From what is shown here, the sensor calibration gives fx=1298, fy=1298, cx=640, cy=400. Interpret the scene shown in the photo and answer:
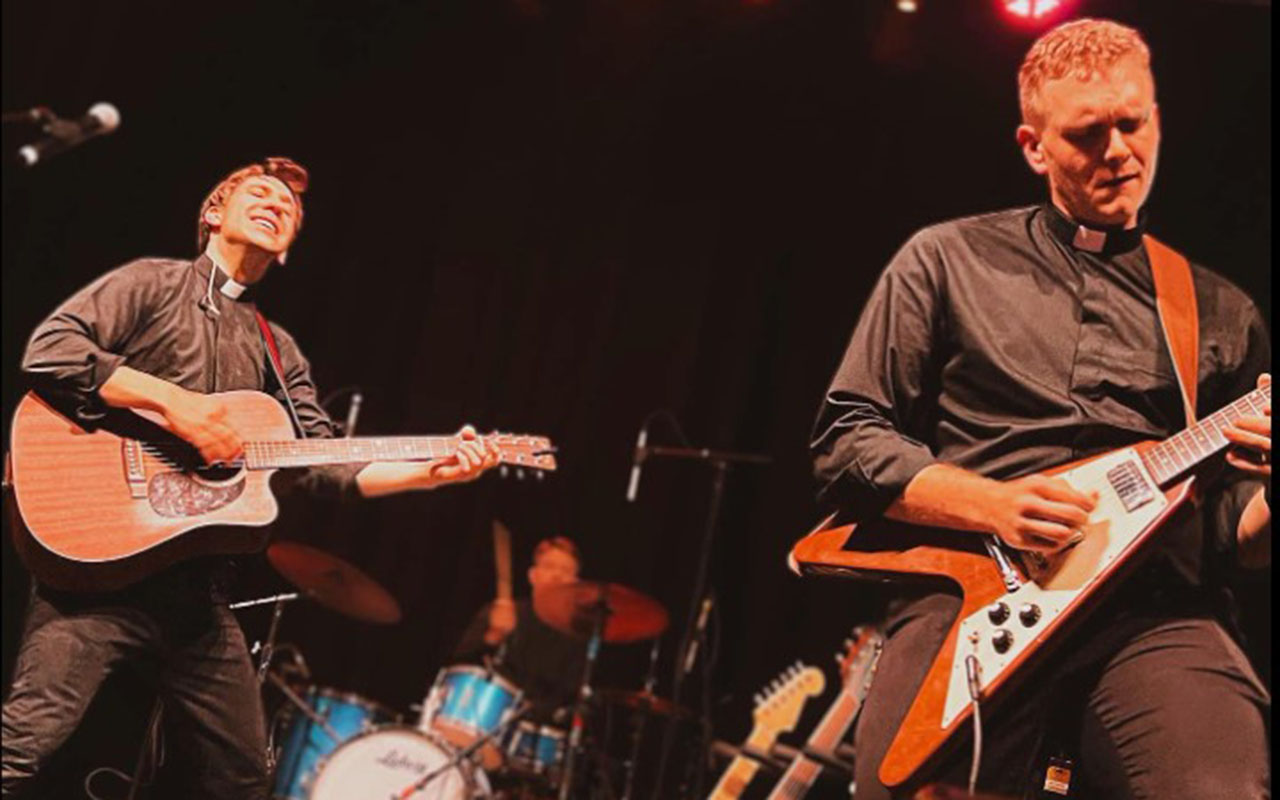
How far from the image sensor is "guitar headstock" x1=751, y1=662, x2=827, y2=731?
21.8 feet

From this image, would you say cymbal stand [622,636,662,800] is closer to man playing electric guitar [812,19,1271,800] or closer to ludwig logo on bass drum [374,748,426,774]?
ludwig logo on bass drum [374,748,426,774]

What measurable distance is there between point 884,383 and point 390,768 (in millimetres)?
4297

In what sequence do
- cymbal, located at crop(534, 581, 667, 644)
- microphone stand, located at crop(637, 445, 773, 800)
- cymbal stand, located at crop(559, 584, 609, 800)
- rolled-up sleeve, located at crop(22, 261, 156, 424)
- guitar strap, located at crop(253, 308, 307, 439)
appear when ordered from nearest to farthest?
rolled-up sleeve, located at crop(22, 261, 156, 424) < guitar strap, located at crop(253, 308, 307, 439) < cymbal stand, located at crop(559, 584, 609, 800) < microphone stand, located at crop(637, 445, 773, 800) < cymbal, located at crop(534, 581, 667, 644)

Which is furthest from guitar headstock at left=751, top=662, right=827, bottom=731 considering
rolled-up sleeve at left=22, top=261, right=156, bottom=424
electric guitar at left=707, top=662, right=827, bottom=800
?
rolled-up sleeve at left=22, top=261, right=156, bottom=424

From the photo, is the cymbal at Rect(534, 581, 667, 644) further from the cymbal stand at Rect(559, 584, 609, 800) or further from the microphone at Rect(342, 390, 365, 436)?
the microphone at Rect(342, 390, 365, 436)

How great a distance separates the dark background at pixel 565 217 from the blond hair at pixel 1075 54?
3884mm

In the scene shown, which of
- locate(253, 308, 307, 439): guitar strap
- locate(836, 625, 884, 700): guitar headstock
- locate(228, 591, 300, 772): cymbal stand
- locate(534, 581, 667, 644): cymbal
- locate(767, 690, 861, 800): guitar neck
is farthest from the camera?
locate(534, 581, 667, 644): cymbal

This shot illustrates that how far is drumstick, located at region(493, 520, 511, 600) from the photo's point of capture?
747 centimetres

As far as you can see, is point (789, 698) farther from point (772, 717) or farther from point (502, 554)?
point (502, 554)

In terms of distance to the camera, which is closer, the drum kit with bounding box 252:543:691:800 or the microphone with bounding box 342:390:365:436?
the microphone with bounding box 342:390:365:436

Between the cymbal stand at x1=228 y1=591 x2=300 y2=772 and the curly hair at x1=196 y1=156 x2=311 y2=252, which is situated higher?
the curly hair at x1=196 y1=156 x2=311 y2=252

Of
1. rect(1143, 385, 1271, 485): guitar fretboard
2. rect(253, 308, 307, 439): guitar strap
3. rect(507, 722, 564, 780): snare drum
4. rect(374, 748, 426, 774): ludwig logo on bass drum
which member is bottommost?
rect(507, 722, 564, 780): snare drum

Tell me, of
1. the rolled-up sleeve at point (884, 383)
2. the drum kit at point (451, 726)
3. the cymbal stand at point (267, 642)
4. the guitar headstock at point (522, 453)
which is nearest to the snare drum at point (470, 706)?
the drum kit at point (451, 726)

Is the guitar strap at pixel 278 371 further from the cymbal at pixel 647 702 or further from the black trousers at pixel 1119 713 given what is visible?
the cymbal at pixel 647 702
